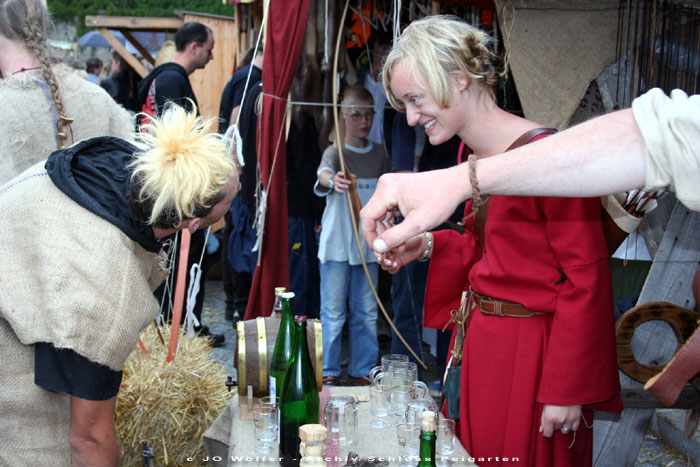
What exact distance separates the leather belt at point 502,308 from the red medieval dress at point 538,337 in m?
0.02

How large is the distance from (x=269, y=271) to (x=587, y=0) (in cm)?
242

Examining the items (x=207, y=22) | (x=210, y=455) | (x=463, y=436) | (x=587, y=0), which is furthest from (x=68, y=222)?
(x=207, y=22)

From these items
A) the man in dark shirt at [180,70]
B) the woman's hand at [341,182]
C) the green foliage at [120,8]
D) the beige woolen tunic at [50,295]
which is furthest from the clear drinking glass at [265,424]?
the green foliage at [120,8]

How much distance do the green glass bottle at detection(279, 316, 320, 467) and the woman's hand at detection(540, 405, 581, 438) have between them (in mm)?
690

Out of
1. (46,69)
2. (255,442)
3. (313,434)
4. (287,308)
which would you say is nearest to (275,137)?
(46,69)

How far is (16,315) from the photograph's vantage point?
1.83 meters

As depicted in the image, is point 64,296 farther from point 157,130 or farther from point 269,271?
point 269,271

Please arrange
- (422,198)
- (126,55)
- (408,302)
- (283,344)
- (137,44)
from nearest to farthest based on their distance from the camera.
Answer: (422,198) → (283,344) → (408,302) → (126,55) → (137,44)

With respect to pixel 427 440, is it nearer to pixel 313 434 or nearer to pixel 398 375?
pixel 313 434

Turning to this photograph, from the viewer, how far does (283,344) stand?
216 cm

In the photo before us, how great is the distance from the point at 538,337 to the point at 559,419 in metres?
0.25

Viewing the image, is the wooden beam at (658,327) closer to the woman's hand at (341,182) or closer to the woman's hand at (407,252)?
the woman's hand at (407,252)

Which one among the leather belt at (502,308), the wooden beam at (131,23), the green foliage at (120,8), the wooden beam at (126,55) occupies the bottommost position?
the leather belt at (502,308)

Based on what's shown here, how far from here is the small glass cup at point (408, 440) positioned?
183 cm
